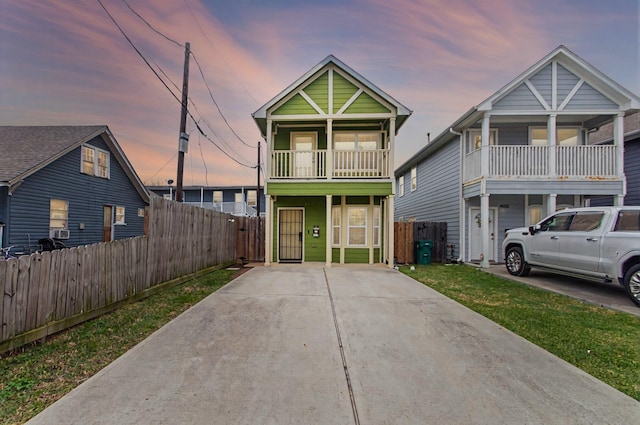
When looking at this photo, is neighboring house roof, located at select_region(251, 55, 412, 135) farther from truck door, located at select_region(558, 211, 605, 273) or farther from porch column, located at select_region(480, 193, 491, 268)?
truck door, located at select_region(558, 211, 605, 273)

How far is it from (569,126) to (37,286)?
16.6 metres

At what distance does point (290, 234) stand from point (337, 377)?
902cm

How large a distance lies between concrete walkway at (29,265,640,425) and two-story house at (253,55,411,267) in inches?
242

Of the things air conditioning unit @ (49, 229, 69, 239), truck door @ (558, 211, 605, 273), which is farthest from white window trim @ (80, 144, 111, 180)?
truck door @ (558, 211, 605, 273)

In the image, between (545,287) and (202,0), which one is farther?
(202,0)

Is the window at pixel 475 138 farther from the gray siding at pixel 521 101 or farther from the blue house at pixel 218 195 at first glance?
the blue house at pixel 218 195

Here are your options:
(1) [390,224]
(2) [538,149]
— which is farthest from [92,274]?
(2) [538,149]

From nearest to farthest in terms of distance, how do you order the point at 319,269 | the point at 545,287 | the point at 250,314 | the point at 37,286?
1. the point at 37,286
2. the point at 250,314
3. the point at 545,287
4. the point at 319,269

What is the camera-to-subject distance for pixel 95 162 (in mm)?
14133

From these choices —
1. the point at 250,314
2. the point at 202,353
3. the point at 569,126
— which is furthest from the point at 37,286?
the point at 569,126

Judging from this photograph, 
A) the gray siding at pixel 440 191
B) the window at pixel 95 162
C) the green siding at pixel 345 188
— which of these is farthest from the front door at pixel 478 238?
the window at pixel 95 162

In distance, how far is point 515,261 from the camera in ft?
28.8

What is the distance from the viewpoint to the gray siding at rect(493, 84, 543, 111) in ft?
35.2

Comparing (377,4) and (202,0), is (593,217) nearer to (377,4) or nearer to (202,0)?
(377,4)
